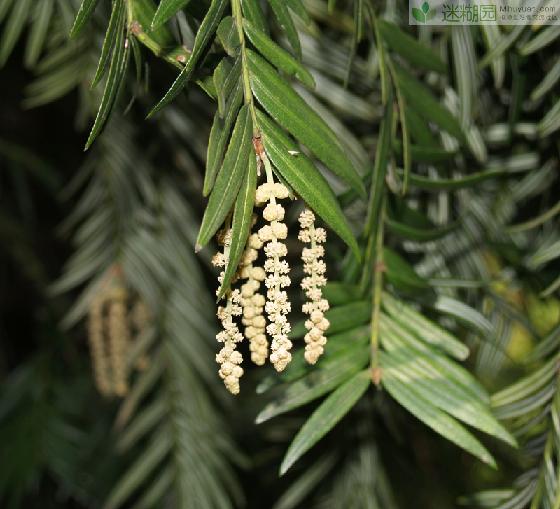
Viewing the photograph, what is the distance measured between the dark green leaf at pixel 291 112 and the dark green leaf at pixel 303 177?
0.01m

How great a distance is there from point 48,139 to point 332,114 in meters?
0.74

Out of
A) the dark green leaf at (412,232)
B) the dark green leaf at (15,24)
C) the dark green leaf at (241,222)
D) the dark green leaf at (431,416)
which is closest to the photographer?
the dark green leaf at (241,222)

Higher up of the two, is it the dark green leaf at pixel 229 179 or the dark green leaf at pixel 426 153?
the dark green leaf at pixel 229 179

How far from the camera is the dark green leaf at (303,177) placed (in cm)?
43

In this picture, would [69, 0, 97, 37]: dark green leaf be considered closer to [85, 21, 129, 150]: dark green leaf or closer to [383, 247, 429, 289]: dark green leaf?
[85, 21, 129, 150]: dark green leaf

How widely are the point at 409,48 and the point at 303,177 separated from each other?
0.90 feet

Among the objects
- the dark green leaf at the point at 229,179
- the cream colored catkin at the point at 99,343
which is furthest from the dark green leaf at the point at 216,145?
the cream colored catkin at the point at 99,343

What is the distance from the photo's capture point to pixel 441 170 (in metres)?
0.71

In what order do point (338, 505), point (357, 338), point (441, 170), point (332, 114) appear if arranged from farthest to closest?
1. point (338, 505)
2. point (332, 114)
3. point (441, 170)
4. point (357, 338)

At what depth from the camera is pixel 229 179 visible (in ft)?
1.40

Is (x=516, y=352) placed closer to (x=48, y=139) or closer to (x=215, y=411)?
(x=215, y=411)

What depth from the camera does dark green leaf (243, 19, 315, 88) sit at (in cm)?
45

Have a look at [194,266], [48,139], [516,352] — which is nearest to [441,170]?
[194,266]

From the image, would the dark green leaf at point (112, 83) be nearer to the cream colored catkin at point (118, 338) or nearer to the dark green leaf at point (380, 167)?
the dark green leaf at point (380, 167)
